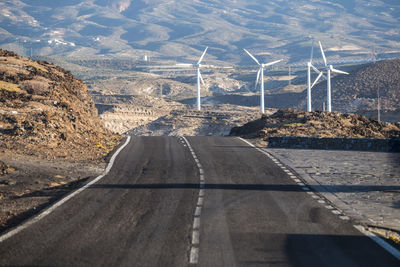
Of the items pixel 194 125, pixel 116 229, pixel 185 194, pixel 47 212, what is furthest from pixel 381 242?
pixel 194 125

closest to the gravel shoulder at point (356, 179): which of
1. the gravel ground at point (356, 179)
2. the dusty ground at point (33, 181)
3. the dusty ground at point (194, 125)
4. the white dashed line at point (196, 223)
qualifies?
the gravel ground at point (356, 179)

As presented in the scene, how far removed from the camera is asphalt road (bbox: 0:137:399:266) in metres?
10.4

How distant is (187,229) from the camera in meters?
12.5

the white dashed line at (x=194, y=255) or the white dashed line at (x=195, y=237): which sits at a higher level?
the white dashed line at (x=195, y=237)

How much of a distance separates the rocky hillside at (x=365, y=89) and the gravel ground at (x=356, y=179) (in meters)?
91.7

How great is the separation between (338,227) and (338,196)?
450cm

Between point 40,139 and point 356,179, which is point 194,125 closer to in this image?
point 40,139

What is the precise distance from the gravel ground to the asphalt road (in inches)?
39.6

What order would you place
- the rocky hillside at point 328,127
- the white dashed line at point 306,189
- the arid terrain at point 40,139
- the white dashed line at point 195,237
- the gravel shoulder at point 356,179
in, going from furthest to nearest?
the rocky hillside at point 328,127 → the arid terrain at point 40,139 → the gravel shoulder at point 356,179 → the white dashed line at point 306,189 → the white dashed line at point 195,237

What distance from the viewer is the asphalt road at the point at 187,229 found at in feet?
34.1

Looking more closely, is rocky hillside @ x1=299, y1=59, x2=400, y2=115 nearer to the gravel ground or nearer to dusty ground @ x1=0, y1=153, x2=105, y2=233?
the gravel ground

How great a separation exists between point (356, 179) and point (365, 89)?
394 ft

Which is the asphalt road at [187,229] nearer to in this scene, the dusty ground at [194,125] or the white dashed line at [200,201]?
the white dashed line at [200,201]

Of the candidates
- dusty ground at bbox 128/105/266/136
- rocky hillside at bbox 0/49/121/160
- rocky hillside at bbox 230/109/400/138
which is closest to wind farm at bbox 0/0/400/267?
rocky hillside at bbox 0/49/121/160
